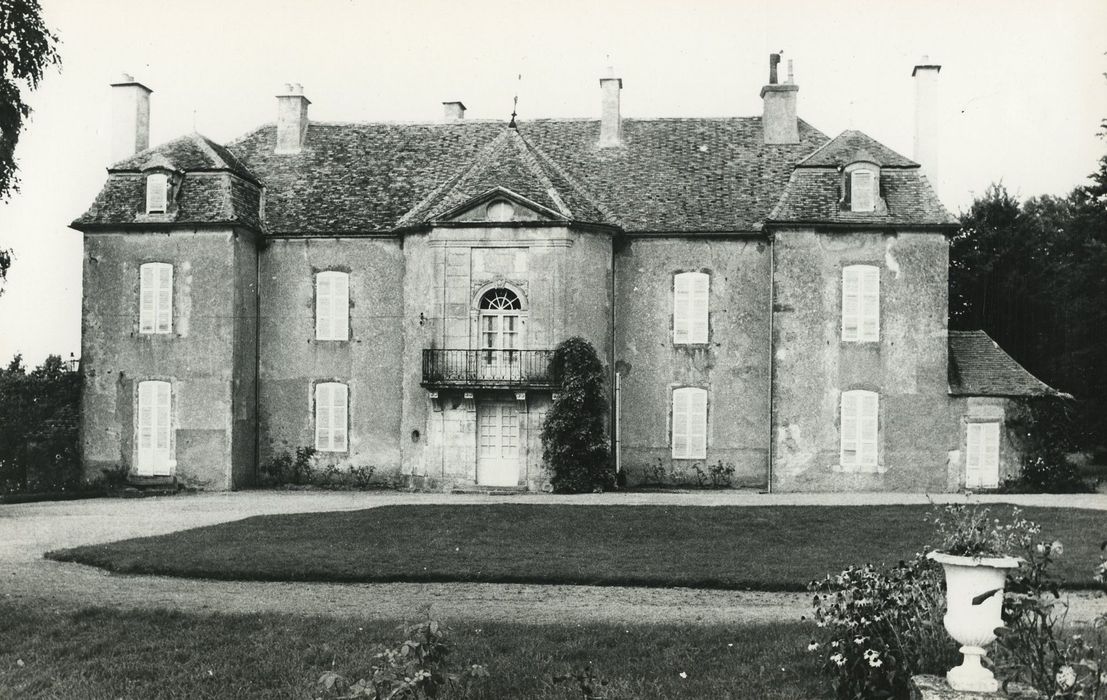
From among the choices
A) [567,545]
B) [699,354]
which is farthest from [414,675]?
[699,354]

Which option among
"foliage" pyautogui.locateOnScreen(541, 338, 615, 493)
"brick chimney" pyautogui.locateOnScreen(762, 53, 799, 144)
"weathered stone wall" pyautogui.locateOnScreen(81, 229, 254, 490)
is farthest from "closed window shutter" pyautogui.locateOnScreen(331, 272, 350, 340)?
"brick chimney" pyautogui.locateOnScreen(762, 53, 799, 144)

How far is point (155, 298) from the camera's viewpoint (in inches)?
1002

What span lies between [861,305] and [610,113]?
340 inches

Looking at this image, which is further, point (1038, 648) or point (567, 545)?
point (567, 545)

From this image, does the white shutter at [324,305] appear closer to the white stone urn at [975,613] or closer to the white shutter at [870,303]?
the white shutter at [870,303]

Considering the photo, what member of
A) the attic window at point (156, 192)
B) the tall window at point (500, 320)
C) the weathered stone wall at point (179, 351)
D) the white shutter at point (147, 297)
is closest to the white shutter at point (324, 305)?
the weathered stone wall at point (179, 351)

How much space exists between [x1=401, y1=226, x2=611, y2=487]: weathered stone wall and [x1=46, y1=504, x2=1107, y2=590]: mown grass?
17.2 ft

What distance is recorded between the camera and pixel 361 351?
26.0m

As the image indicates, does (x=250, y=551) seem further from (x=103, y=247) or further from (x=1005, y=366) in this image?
(x=1005, y=366)

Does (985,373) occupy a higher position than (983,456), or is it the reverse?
(985,373)

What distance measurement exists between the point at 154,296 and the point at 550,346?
9.85 metres

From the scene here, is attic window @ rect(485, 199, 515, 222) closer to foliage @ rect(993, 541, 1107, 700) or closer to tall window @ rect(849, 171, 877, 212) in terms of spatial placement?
tall window @ rect(849, 171, 877, 212)

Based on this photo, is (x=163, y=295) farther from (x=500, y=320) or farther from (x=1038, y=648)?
(x=1038, y=648)

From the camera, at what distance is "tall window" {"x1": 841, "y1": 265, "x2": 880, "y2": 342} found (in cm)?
2423
